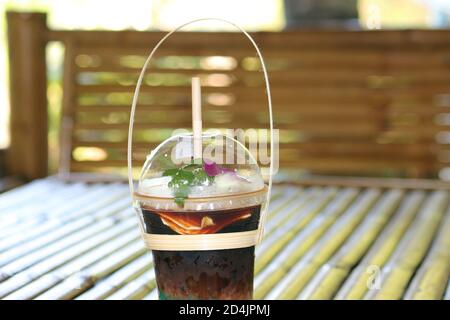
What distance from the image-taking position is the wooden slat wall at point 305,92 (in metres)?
4.08

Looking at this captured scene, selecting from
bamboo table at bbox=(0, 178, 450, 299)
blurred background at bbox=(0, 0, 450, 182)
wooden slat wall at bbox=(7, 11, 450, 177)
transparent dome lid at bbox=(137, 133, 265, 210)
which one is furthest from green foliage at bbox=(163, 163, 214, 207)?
blurred background at bbox=(0, 0, 450, 182)

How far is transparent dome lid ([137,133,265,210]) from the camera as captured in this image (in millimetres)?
1597

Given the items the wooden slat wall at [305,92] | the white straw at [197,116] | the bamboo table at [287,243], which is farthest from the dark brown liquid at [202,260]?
the wooden slat wall at [305,92]

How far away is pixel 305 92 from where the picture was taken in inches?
161

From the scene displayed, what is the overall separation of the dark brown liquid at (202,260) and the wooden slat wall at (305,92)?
2.46 meters

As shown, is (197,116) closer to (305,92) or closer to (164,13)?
(305,92)

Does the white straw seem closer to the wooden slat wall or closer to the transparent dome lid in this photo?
the transparent dome lid

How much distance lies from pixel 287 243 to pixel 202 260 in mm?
1197

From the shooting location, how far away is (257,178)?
1683 millimetres

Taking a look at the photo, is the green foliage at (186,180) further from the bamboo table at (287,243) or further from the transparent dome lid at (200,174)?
the bamboo table at (287,243)

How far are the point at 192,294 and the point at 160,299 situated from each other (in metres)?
0.09
